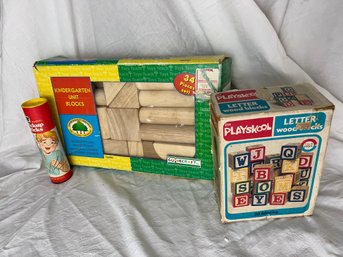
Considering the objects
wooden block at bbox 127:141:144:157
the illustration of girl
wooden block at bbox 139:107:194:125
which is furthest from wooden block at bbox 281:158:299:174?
the illustration of girl

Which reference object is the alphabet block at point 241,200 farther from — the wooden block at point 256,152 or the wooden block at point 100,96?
the wooden block at point 100,96

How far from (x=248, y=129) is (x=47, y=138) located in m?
0.46

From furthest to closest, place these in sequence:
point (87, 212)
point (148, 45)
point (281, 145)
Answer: point (148, 45)
point (87, 212)
point (281, 145)

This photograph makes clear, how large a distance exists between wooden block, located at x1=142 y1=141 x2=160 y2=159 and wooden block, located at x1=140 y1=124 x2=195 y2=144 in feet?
0.04

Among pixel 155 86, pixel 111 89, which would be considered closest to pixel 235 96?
pixel 155 86

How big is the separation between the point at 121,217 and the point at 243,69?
0.44 metres

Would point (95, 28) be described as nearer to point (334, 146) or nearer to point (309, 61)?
point (309, 61)

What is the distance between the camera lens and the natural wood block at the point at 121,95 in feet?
2.24

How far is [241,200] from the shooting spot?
1.93 ft

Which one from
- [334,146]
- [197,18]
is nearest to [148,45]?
[197,18]

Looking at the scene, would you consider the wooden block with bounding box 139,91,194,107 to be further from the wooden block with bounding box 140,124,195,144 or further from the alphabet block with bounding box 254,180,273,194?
the alphabet block with bounding box 254,180,273,194

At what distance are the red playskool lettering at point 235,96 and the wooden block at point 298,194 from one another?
19 cm

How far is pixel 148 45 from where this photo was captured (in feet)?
2.55

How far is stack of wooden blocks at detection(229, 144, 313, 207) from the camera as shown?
550 mm
